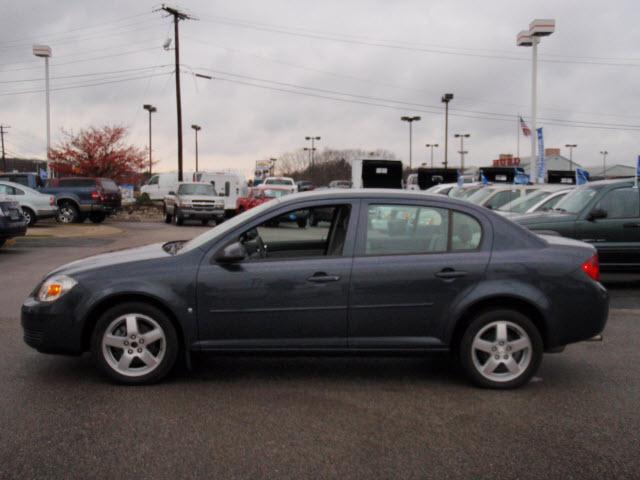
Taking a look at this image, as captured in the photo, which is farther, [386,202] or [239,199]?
[239,199]

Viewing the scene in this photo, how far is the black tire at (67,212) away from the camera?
84.2 ft

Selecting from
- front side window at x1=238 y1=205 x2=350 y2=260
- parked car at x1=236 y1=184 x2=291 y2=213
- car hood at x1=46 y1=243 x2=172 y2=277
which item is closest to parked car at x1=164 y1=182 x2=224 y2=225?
parked car at x1=236 y1=184 x2=291 y2=213

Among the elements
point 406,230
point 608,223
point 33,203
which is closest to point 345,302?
point 406,230

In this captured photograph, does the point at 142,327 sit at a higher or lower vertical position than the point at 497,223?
lower

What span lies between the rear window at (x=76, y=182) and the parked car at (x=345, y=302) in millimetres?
22060

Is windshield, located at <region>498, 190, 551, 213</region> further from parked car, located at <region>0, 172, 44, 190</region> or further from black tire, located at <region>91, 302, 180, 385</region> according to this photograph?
parked car, located at <region>0, 172, 44, 190</region>

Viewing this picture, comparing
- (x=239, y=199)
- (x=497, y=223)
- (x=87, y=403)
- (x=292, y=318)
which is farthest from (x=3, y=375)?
(x=239, y=199)

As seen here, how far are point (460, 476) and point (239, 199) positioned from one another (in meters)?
26.3

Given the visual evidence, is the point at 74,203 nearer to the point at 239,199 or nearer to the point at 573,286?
the point at 239,199

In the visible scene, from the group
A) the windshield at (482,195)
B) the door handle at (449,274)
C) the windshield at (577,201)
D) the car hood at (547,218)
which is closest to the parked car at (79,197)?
the windshield at (482,195)

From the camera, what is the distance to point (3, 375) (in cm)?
554

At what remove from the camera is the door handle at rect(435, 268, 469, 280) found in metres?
5.21

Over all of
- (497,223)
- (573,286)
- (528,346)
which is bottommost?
(528,346)

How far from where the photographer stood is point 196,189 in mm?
27703
